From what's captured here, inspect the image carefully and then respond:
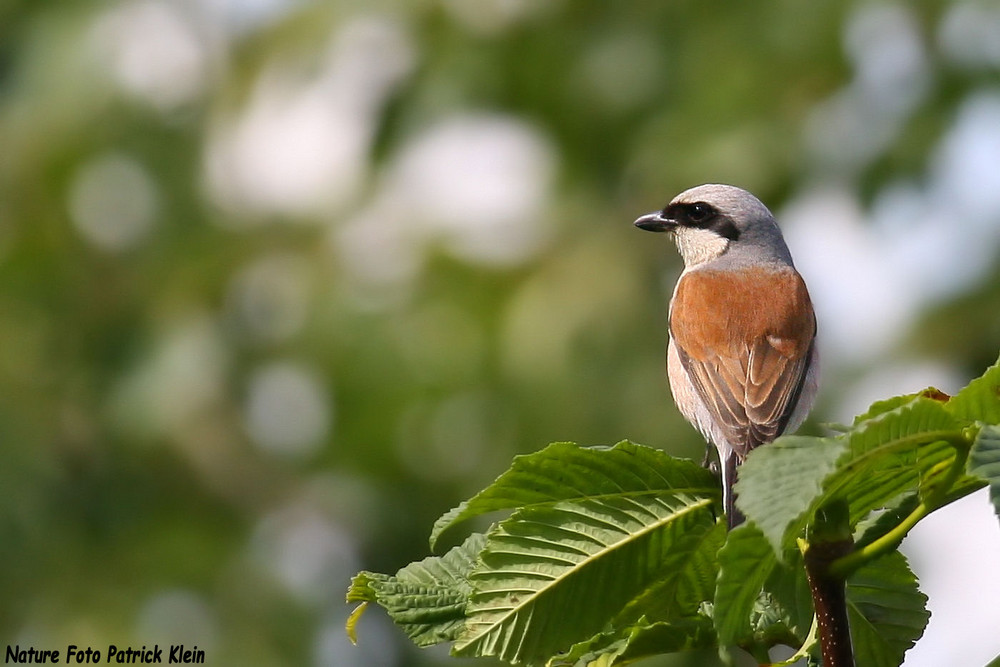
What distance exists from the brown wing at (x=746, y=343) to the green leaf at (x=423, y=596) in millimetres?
1553

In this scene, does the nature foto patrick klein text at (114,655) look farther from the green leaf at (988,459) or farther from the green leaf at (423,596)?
the green leaf at (988,459)

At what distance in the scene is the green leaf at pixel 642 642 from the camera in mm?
1886

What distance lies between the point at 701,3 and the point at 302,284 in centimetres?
353

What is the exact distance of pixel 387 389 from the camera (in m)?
8.91

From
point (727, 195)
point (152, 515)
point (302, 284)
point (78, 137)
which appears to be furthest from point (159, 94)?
point (727, 195)

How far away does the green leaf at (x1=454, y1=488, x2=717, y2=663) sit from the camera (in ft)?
6.61

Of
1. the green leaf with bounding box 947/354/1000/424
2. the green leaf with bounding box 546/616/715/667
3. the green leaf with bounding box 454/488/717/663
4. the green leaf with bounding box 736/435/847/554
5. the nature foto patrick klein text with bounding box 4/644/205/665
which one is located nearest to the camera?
the green leaf with bounding box 736/435/847/554

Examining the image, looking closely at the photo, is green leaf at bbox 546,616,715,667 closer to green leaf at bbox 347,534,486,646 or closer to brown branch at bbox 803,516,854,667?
green leaf at bbox 347,534,486,646

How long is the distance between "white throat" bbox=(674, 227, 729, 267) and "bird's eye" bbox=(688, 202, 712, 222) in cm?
4

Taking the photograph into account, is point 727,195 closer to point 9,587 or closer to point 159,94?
point 9,587

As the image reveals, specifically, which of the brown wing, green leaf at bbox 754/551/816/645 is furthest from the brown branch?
the brown wing

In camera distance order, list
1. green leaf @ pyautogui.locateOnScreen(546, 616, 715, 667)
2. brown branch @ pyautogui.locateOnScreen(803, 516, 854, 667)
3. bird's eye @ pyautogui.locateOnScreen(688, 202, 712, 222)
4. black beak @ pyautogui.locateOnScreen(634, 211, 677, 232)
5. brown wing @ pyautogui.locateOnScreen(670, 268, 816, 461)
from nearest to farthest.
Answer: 1. brown branch @ pyautogui.locateOnScreen(803, 516, 854, 667)
2. green leaf @ pyautogui.locateOnScreen(546, 616, 715, 667)
3. brown wing @ pyautogui.locateOnScreen(670, 268, 816, 461)
4. bird's eye @ pyautogui.locateOnScreen(688, 202, 712, 222)
5. black beak @ pyautogui.locateOnScreen(634, 211, 677, 232)

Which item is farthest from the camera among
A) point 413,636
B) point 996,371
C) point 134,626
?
point 134,626

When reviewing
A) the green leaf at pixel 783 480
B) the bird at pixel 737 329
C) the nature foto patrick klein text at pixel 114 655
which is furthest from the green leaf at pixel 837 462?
the nature foto patrick klein text at pixel 114 655
